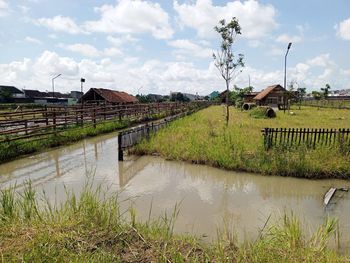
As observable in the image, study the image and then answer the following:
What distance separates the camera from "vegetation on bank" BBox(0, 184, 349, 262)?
3645 millimetres

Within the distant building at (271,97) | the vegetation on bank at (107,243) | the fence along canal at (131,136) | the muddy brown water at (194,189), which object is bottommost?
the muddy brown water at (194,189)

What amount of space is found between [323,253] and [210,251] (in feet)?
4.84

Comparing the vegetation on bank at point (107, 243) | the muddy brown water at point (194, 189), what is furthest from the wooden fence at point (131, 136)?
the vegetation on bank at point (107, 243)

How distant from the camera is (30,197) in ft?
15.7

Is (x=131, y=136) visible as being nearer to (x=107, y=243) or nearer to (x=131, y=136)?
(x=131, y=136)

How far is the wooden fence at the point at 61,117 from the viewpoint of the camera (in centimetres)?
1306

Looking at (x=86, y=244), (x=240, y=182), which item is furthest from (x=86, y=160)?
(x=86, y=244)

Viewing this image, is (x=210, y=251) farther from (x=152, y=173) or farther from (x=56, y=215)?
(x=152, y=173)

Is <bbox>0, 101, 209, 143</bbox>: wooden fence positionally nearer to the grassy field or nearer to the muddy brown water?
the muddy brown water

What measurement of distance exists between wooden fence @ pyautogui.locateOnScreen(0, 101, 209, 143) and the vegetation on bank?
825 cm

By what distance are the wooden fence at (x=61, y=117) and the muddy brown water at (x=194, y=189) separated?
2.06 m

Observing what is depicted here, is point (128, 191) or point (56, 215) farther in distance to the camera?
point (128, 191)

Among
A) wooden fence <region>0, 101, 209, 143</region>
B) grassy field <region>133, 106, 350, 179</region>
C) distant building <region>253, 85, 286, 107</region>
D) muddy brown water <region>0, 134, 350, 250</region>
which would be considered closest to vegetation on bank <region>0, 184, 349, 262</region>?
muddy brown water <region>0, 134, 350, 250</region>

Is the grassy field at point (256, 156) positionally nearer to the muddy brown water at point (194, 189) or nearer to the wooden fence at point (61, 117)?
the muddy brown water at point (194, 189)
